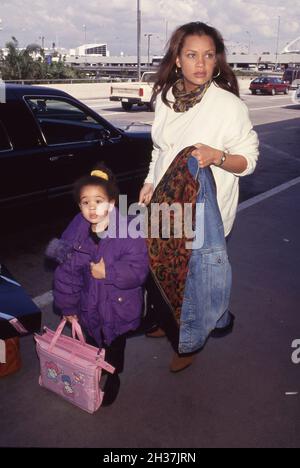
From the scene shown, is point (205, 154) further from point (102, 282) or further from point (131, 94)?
point (131, 94)

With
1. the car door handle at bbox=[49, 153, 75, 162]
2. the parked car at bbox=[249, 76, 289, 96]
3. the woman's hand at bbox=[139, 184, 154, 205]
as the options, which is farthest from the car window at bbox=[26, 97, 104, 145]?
the parked car at bbox=[249, 76, 289, 96]

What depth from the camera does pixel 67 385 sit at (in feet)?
8.92

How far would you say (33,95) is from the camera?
5.09 m

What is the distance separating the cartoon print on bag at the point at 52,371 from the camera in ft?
8.89

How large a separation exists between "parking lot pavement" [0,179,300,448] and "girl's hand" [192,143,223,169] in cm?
147

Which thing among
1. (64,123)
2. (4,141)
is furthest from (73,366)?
(64,123)

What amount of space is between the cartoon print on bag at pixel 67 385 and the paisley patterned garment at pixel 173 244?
0.71m

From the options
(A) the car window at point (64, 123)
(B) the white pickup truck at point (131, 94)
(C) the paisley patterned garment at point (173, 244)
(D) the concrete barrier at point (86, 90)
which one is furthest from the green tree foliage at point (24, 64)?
(C) the paisley patterned garment at point (173, 244)

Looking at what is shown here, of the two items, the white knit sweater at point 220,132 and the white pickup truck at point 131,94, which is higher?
the white knit sweater at point 220,132

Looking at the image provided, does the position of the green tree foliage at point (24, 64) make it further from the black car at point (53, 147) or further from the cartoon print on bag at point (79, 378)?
the cartoon print on bag at point (79, 378)

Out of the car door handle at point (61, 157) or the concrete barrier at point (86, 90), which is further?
the concrete barrier at point (86, 90)

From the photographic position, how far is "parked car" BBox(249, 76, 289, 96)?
121 ft
